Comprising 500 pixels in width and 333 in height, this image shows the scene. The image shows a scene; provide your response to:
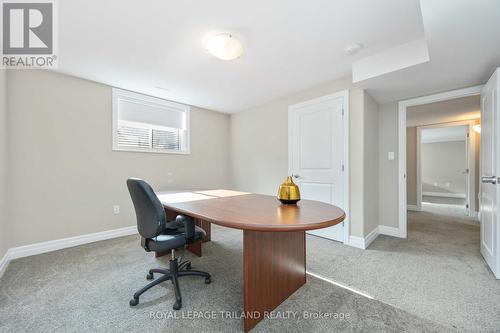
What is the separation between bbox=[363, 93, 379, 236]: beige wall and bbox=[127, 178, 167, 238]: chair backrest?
Result: 2523 mm

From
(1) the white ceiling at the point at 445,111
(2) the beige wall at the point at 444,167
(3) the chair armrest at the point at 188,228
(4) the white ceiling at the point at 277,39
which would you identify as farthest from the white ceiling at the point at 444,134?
(3) the chair armrest at the point at 188,228

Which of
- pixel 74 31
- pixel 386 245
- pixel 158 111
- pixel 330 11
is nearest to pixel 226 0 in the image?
pixel 330 11

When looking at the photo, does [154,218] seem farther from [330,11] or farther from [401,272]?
[401,272]

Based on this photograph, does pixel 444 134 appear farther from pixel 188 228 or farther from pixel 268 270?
pixel 188 228

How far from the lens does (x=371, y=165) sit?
304cm

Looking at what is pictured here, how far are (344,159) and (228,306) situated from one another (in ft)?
7.47

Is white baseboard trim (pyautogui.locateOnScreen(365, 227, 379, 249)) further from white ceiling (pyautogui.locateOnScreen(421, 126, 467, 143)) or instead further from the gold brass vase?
white ceiling (pyautogui.locateOnScreen(421, 126, 467, 143))

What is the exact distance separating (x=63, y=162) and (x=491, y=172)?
494 centimetres

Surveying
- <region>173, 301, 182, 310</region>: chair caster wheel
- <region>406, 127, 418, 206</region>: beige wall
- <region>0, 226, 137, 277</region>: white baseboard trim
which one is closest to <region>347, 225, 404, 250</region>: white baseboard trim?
<region>173, 301, 182, 310</region>: chair caster wheel

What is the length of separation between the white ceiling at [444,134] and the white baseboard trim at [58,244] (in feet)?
29.5

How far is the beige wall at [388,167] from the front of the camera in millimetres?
3182

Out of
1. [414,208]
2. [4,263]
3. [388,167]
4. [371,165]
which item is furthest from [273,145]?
[414,208]

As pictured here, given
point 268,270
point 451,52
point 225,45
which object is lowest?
point 268,270

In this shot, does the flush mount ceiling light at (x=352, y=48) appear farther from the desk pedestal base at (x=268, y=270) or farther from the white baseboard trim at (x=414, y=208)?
the white baseboard trim at (x=414, y=208)
